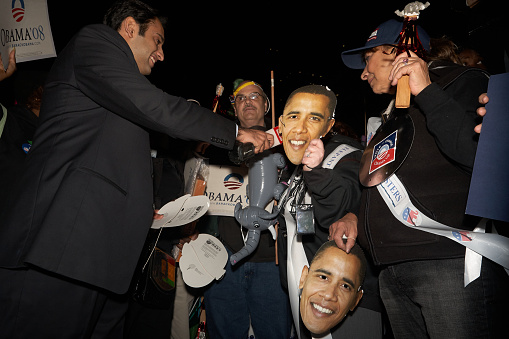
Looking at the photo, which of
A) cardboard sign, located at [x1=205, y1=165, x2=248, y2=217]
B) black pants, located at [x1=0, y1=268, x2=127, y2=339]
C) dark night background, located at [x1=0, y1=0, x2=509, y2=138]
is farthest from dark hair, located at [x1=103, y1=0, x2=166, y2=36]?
dark night background, located at [x1=0, y1=0, x2=509, y2=138]

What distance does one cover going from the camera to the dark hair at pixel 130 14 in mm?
2617

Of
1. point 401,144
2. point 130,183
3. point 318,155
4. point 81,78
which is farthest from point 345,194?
point 81,78

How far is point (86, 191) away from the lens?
189 centimetres

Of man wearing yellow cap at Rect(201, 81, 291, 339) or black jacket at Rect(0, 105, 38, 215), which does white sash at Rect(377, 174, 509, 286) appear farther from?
black jacket at Rect(0, 105, 38, 215)

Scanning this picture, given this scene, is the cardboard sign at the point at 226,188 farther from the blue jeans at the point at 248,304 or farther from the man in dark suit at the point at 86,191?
the man in dark suit at the point at 86,191

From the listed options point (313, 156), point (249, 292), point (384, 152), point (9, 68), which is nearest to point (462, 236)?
point (384, 152)

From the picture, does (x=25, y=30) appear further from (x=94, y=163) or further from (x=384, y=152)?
(x=384, y=152)

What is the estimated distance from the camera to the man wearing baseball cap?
→ 148 centimetres

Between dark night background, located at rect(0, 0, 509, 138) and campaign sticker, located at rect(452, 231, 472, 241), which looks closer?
campaign sticker, located at rect(452, 231, 472, 241)

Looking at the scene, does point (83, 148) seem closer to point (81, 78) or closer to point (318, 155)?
point (81, 78)

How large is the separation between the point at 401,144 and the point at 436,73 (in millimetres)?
403

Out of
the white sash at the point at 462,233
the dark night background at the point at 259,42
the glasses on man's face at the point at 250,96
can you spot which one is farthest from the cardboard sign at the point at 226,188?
the dark night background at the point at 259,42

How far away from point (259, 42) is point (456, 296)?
6906 millimetres

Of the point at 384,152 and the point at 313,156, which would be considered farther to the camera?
the point at 313,156
